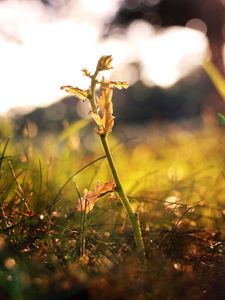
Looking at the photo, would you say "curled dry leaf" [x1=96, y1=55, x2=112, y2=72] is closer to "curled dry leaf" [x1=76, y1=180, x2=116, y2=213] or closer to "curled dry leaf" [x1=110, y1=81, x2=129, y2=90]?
"curled dry leaf" [x1=110, y1=81, x2=129, y2=90]

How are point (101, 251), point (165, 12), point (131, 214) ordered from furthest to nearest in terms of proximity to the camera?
point (165, 12), point (101, 251), point (131, 214)

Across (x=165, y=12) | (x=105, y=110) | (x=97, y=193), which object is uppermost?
(x=165, y=12)

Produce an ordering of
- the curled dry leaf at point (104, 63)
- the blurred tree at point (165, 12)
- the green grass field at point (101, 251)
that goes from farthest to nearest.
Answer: the blurred tree at point (165, 12) < the curled dry leaf at point (104, 63) < the green grass field at point (101, 251)

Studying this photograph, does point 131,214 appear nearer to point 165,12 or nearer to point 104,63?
point 104,63

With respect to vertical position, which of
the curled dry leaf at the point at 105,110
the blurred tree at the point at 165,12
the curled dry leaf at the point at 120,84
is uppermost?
the blurred tree at the point at 165,12

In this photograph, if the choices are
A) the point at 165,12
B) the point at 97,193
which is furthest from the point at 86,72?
the point at 165,12

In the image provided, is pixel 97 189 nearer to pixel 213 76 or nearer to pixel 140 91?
pixel 213 76

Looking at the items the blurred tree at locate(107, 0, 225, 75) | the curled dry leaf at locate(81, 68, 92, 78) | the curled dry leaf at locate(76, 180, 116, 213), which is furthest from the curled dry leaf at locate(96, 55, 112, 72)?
the blurred tree at locate(107, 0, 225, 75)

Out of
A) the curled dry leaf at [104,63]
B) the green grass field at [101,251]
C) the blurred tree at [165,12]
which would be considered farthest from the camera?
the blurred tree at [165,12]

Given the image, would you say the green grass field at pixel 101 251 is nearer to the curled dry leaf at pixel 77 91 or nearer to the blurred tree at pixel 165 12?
the curled dry leaf at pixel 77 91

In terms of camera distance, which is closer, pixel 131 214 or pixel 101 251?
pixel 131 214

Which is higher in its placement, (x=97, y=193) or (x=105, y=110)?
(x=105, y=110)

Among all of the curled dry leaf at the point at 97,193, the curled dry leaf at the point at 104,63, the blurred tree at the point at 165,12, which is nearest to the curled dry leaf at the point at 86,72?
the curled dry leaf at the point at 104,63
